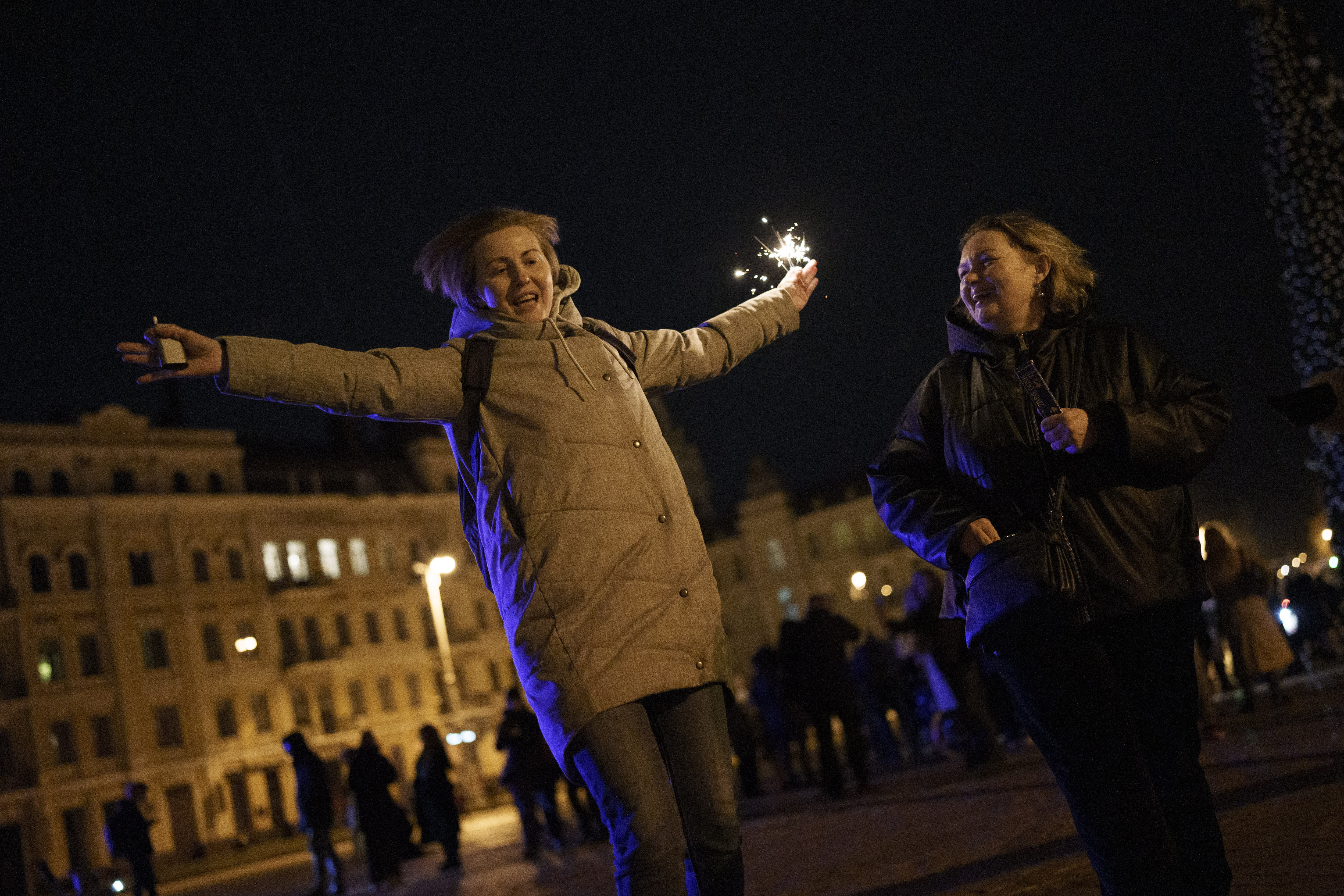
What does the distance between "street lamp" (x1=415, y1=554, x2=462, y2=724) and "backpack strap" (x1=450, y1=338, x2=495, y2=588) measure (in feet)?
84.9

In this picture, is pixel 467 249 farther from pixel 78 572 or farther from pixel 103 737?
pixel 78 572

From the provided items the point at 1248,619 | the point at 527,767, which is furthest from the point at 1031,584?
the point at 527,767

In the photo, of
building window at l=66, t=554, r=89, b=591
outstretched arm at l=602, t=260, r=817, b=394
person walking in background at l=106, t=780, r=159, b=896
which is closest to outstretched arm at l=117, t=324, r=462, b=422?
outstretched arm at l=602, t=260, r=817, b=394

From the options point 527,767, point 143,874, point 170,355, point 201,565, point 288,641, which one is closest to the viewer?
point 170,355

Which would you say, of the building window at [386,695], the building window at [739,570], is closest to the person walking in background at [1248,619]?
the building window at [386,695]

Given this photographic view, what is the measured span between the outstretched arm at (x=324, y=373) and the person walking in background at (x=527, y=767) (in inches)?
445

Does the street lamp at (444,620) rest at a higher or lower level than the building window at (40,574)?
lower

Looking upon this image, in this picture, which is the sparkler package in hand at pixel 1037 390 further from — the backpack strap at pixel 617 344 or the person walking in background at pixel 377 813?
the person walking in background at pixel 377 813

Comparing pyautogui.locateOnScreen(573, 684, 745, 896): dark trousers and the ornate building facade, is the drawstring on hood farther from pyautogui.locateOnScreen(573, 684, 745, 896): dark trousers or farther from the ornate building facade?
the ornate building facade

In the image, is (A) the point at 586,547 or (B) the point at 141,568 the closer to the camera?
(A) the point at 586,547

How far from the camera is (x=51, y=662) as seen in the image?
4656cm

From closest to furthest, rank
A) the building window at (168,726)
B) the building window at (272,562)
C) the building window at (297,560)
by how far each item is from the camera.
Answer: the building window at (168,726) → the building window at (272,562) → the building window at (297,560)

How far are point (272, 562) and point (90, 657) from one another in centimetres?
918

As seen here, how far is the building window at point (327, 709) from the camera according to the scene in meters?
53.5
